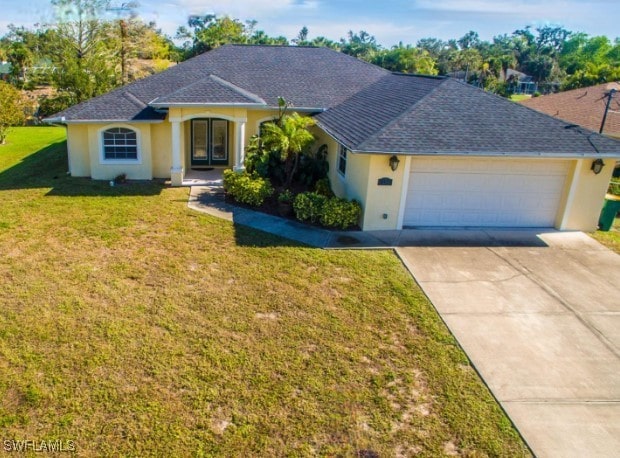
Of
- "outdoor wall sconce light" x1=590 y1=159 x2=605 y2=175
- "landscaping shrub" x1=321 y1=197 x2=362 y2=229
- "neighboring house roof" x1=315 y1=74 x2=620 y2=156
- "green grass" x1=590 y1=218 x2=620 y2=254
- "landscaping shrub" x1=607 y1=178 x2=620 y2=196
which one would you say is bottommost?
"green grass" x1=590 y1=218 x2=620 y2=254

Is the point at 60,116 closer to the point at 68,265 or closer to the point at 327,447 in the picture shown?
the point at 68,265

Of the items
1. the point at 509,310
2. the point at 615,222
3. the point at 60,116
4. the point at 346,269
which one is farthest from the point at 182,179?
the point at 615,222

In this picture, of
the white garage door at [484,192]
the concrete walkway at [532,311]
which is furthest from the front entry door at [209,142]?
the white garage door at [484,192]

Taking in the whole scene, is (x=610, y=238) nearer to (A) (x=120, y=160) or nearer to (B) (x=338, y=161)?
(B) (x=338, y=161)

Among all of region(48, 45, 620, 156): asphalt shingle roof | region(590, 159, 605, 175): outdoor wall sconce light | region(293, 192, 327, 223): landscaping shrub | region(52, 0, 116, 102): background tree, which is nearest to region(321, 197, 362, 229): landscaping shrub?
region(293, 192, 327, 223): landscaping shrub

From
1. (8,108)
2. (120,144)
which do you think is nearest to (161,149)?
(120,144)

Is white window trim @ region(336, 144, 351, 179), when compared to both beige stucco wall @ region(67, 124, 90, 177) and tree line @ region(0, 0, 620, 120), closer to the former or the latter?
beige stucco wall @ region(67, 124, 90, 177)
